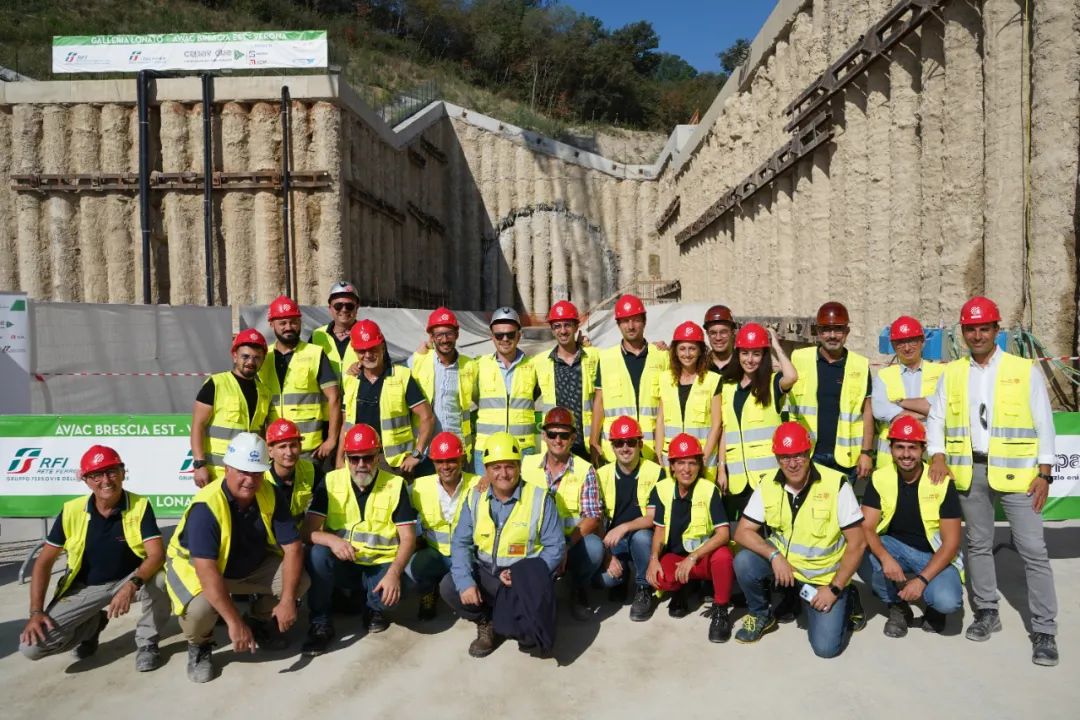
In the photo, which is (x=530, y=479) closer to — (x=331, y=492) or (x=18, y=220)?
(x=331, y=492)

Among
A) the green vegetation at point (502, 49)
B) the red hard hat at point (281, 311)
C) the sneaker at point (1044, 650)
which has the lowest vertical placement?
the sneaker at point (1044, 650)

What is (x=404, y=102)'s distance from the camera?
100 ft

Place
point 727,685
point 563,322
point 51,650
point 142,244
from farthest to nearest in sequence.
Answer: point 142,244 < point 563,322 < point 51,650 < point 727,685

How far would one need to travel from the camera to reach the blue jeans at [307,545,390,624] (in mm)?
4625

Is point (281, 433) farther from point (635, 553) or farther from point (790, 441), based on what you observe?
point (790, 441)

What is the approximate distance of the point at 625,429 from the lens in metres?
5.11

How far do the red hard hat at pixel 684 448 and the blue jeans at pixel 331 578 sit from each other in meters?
1.94

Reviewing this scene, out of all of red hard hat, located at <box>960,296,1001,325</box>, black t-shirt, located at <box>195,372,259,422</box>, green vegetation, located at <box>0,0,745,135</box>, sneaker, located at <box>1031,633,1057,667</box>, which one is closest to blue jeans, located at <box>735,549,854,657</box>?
sneaker, located at <box>1031,633,1057,667</box>

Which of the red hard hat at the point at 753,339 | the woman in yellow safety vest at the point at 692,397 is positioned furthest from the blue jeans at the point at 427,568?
the red hard hat at the point at 753,339

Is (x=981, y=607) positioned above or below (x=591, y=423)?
below

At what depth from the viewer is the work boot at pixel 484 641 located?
4395 mm

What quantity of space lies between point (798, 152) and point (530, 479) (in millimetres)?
11562

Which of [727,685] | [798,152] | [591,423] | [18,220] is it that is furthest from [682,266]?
[727,685]

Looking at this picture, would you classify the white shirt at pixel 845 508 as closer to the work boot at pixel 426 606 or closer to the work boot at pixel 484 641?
the work boot at pixel 484 641
